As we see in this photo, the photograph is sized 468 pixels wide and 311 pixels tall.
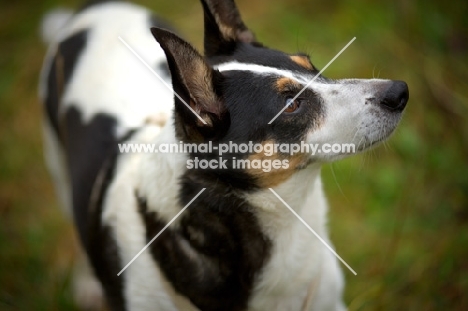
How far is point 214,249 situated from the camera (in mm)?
2643

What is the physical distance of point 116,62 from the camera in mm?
3676

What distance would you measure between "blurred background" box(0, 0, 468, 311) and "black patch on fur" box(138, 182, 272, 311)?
89cm

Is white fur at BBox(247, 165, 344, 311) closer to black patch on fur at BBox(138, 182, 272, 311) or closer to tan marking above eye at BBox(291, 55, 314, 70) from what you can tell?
black patch on fur at BBox(138, 182, 272, 311)

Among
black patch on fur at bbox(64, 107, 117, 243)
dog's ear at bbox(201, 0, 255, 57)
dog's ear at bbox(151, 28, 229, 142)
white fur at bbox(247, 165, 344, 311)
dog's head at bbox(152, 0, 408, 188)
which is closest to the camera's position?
dog's ear at bbox(151, 28, 229, 142)

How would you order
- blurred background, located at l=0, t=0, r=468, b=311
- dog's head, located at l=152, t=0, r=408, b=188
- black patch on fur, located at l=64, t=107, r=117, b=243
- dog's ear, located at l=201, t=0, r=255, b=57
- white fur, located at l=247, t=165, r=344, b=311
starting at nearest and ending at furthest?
dog's head, located at l=152, t=0, r=408, b=188 → white fur, located at l=247, t=165, r=344, b=311 → dog's ear, located at l=201, t=0, r=255, b=57 → black patch on fur, located at l=64, t=107, r=117, b=243 → blurred background, located at l=0, t=0, r=468, b=311

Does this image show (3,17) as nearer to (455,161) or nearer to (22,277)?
(22,277)

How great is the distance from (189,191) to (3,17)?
490 centimetres

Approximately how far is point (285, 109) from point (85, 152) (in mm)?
1447

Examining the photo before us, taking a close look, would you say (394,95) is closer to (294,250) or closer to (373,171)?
(294,250)

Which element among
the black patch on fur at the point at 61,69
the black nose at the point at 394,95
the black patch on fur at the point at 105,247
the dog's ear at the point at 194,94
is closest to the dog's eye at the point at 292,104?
the dog's ear at the point at 194,94

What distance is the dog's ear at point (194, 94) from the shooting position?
2.29 metres

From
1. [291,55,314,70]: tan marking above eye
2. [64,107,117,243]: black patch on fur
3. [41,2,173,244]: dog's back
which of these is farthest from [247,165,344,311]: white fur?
[64,107,117,243]: black patch on fur

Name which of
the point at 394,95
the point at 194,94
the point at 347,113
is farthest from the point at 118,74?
the point at 394,95

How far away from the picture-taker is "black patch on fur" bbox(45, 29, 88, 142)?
A: 3.85m
